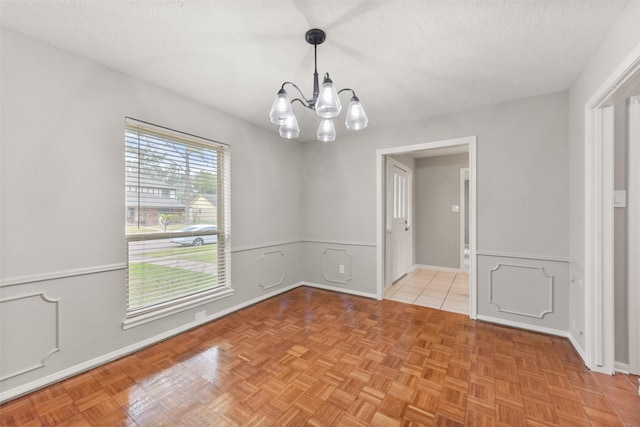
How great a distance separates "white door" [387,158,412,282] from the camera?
419 cm

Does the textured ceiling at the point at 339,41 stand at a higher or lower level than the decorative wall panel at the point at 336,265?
higher

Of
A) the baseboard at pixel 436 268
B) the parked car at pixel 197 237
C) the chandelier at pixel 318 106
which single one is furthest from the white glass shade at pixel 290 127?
the baseboard at pixel 436 268

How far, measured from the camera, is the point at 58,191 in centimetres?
189

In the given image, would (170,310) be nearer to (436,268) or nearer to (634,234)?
(634,234)

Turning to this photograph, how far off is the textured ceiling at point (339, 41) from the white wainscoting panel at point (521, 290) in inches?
72.5

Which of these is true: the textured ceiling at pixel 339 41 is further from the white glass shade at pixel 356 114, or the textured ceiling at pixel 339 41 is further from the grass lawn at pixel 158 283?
the grass lawn at pixel 158 283

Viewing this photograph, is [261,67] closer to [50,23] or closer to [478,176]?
[50,23]

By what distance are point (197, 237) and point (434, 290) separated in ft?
11.5

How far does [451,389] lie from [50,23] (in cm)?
357

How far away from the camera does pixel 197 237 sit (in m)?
2.85

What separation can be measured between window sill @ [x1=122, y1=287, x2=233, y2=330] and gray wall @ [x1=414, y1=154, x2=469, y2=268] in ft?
13.9

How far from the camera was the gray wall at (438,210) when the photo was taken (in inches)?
211

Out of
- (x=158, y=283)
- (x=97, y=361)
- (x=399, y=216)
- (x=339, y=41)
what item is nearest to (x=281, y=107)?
(x=339, y=41)

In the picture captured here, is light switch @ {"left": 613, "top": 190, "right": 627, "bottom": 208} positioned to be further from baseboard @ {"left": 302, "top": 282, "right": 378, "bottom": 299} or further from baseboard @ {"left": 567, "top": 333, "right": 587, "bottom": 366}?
baseboard @ {"left": 302, "top": 282, "right": 378, "bottom": 299}
